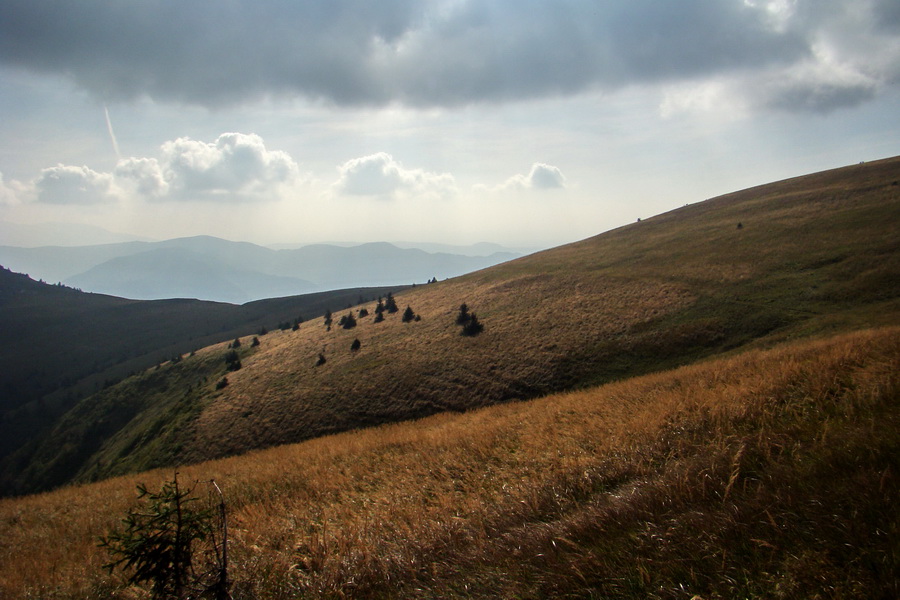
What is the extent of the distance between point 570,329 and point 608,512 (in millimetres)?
A: 31215

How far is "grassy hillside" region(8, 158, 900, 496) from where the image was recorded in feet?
91.2

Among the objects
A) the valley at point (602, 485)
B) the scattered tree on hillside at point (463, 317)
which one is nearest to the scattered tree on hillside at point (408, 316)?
the scattered tree on hillside at point (463, 317)

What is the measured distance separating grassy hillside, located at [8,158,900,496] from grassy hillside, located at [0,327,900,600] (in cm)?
1792

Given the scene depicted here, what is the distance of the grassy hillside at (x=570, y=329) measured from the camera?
91.2 ft

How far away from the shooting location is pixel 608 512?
454 cm

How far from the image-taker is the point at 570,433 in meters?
9.41

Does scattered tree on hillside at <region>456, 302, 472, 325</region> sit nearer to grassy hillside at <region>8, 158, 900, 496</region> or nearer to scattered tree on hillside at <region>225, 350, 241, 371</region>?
grassy hillside at <region>8, 158, 900, 496</region>

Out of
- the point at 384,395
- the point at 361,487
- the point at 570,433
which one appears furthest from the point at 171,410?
the point at 570,433

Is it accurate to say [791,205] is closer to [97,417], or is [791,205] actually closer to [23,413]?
[97,417]

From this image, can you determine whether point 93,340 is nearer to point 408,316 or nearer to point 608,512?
point 408,316

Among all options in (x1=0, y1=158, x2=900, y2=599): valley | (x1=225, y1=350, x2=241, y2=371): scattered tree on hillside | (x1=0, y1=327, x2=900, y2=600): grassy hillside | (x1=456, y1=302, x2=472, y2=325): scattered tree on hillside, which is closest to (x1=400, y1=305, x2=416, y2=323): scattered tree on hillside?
(x1=456, y1=302, x2=472, y2=325): scattered tree on hillside

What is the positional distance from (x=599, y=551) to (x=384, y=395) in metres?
28.8

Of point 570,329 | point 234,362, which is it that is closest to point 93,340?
point 234,362

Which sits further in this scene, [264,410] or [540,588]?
[264,410]
